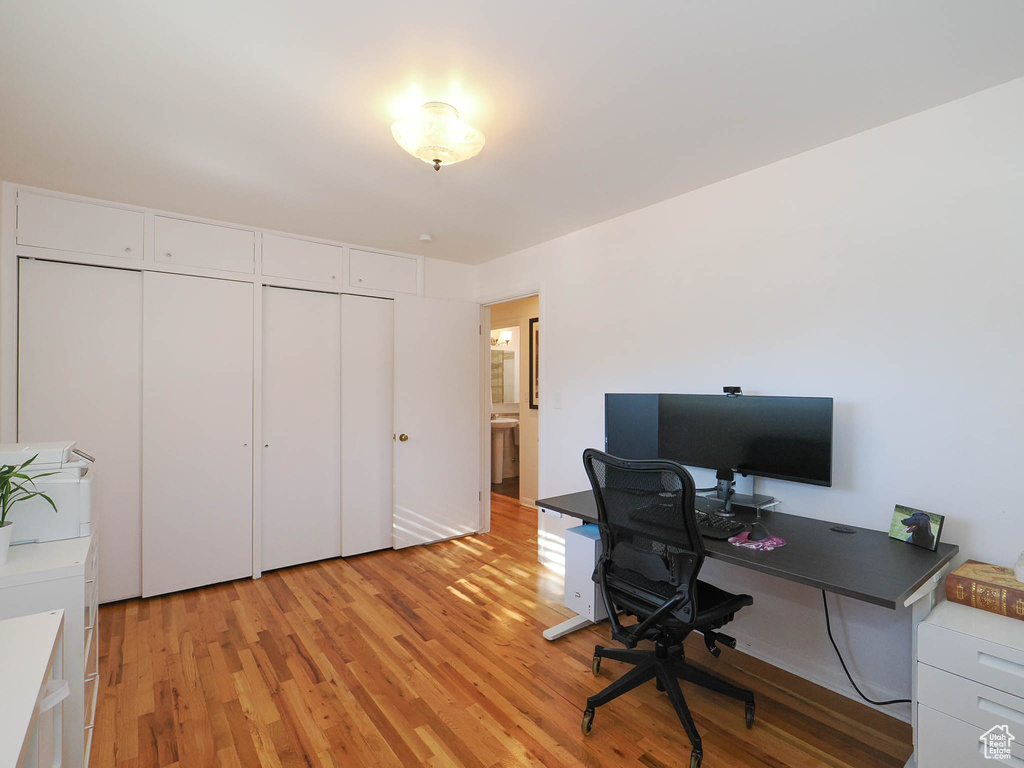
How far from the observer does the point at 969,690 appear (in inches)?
57.6

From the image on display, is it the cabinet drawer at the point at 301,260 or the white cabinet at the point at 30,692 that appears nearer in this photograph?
the white cabinet at the point at 30,692

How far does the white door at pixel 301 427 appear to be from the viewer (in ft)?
11.9

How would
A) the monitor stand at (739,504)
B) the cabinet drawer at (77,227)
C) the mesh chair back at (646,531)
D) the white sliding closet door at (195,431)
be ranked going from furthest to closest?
the white sliding closet door at (195,431) < the cabinet drawer at (77,227) < the monitor stand at (739,504) < the mesh chair back at (646,531)

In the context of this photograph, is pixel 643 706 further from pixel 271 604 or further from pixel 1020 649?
pixel 271 604

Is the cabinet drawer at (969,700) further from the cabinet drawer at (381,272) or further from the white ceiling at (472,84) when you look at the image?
the cabinet drawer at (381,272)

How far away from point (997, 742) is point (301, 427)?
3913 mm

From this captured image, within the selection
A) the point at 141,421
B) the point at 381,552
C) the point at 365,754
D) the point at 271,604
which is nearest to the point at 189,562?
the point at 271,604

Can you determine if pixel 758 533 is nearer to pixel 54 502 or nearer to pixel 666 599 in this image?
pixel 666 599

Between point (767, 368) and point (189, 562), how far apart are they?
3840 millimetres

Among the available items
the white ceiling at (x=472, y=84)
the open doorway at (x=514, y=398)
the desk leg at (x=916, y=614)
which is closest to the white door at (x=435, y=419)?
the open doorway at (x=514, y=398)

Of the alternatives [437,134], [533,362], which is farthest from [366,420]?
[437,134]

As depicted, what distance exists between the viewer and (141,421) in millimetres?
3160

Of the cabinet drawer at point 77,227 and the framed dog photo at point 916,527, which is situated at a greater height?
the cabinet drawer at point 77,227

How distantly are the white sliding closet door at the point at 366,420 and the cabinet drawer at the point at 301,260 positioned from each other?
0.25 m
